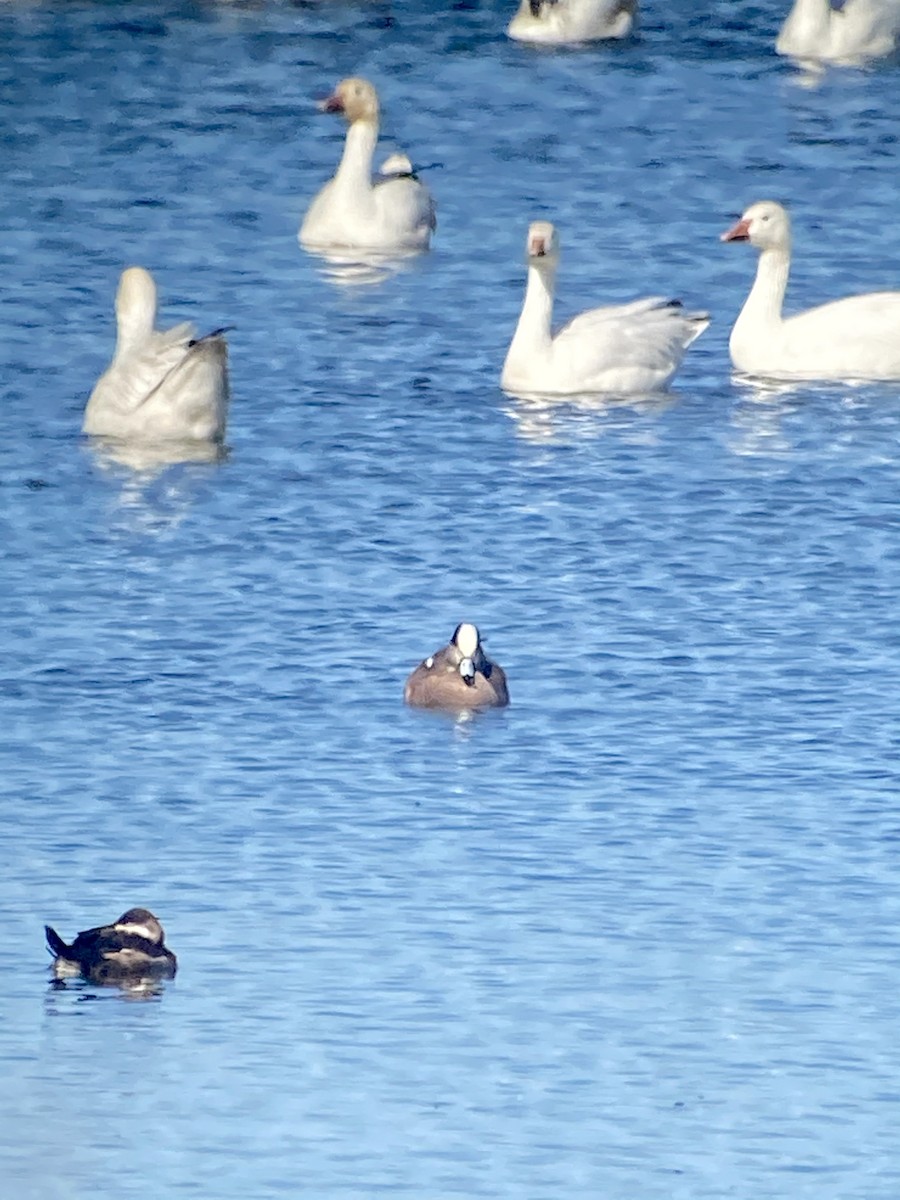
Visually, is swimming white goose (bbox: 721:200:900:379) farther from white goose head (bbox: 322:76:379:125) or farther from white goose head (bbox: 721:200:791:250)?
white goose head (bbox: 322:76:379:125)

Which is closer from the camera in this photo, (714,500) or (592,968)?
(592,968)

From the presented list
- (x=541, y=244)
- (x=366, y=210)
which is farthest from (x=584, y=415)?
(x=366, y=210)

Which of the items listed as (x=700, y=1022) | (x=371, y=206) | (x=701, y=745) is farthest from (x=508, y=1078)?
(x=371, y=206)

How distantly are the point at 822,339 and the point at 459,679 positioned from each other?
23.1 ft

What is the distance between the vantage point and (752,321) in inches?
845

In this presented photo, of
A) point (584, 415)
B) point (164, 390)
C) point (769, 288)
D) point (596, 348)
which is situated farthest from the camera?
point (769, 288)

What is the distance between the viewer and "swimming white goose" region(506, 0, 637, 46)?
104 feet

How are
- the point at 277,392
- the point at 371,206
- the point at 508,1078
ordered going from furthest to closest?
the point at 371,206
the point at 277,392
the point at 508,1078

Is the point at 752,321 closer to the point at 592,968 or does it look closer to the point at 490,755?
the point at 490,755

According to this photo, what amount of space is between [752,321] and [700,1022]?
1000 cm

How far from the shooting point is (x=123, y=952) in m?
12.0

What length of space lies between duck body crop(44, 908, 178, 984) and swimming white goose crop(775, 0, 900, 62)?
65.4 feet

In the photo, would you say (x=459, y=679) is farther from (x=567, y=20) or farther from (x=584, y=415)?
(x=567, y=20)

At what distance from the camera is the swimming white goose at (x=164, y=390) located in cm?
1945
